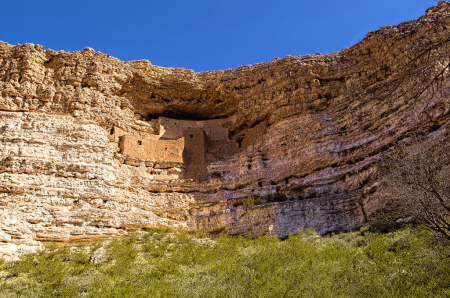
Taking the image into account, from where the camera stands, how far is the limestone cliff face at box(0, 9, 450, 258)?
1730cm

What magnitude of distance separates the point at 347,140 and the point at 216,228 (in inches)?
313

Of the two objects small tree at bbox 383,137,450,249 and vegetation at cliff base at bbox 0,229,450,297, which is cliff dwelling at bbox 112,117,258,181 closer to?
vegetation at cliff base at bbox 0,229,450,297

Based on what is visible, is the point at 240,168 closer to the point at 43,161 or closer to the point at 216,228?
the point at 216,228

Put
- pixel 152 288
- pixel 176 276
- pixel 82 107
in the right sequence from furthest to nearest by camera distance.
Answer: pixel 82 107, pixel 176 276, pixel 152 288

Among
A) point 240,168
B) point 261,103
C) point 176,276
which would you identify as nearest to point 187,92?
point 261,103

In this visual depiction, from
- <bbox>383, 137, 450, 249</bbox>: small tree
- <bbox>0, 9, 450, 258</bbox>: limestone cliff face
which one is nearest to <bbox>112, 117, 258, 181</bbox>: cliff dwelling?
<bbox>0, 9, 450, 258</bbox>: limestone cliff face

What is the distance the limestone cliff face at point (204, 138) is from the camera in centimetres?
1730

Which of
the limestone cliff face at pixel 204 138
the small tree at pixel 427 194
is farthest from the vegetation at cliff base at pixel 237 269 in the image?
the limestone cliff face at pixel 204 138

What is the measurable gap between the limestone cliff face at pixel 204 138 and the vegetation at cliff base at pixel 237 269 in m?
1.62

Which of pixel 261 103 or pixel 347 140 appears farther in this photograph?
pixel 261 103

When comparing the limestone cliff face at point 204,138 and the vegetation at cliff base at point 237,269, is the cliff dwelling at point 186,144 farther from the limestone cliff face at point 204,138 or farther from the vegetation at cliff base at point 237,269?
the vegetation at cliff base at point 237,269

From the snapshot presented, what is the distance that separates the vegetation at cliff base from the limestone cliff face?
1624mm

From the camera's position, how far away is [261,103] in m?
23.6

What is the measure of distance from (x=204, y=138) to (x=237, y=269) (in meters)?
13.3
